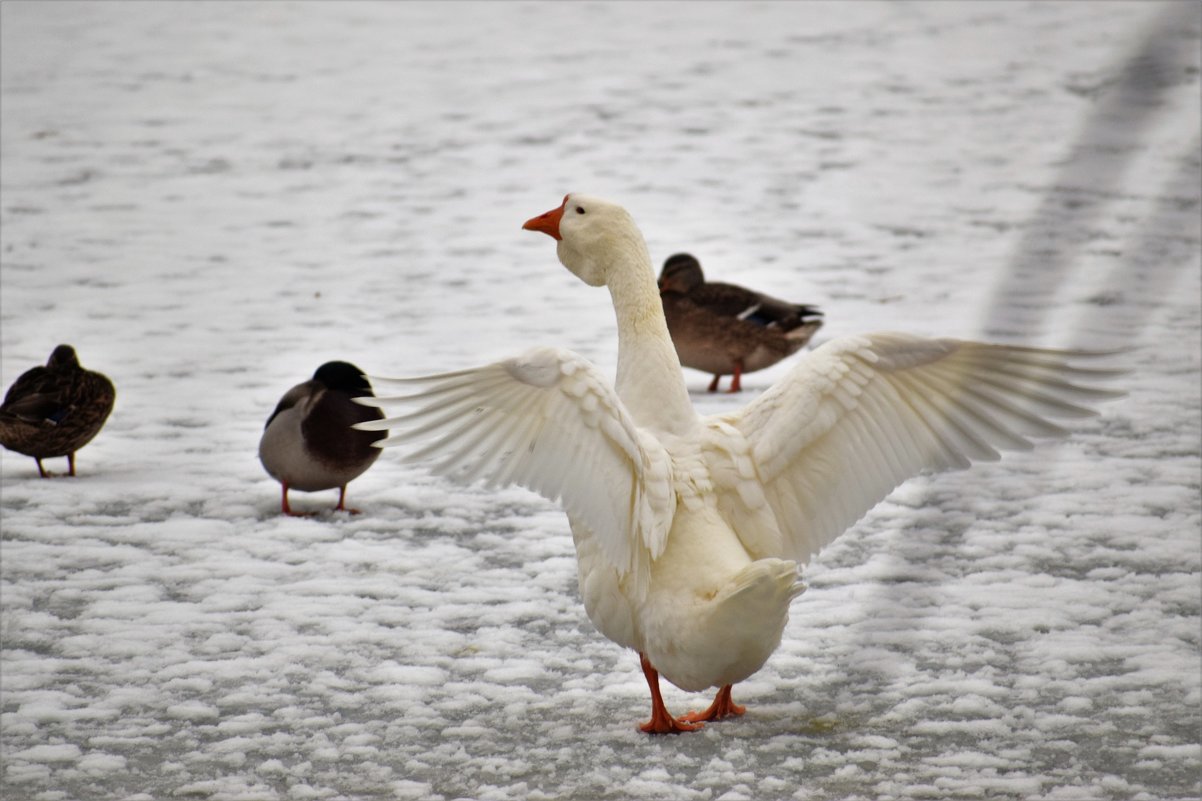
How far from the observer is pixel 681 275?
769 centimetres

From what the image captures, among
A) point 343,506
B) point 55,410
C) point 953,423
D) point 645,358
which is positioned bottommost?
point 343,506

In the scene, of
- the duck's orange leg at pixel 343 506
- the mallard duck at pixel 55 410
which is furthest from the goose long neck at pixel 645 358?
the mallard duck at pixel 55 410

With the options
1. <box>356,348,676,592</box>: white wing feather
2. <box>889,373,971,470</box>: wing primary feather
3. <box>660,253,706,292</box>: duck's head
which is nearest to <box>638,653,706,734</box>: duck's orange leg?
<box>356,348,676,592</box>: white wing feather

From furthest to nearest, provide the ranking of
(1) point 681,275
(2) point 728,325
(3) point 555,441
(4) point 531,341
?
1. (4) point 531,341
2. (1) point 681,275
3. (2) point 728,325
4. (3) point 555,441

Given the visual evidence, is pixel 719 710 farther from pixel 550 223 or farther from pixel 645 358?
pixel 550 223

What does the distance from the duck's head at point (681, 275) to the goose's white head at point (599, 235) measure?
333 centimetres

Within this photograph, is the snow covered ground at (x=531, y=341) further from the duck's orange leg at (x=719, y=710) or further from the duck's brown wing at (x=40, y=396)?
the duck's brown wing at (x=40, y=396)

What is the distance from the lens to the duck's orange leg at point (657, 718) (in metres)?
4.03

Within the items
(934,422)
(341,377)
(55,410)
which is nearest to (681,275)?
(341,377)

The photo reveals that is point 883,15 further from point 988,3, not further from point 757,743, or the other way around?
point 757,743

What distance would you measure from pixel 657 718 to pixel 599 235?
1.50 m

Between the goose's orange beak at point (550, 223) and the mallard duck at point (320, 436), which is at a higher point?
the goose's orange beak at point (550, 223)

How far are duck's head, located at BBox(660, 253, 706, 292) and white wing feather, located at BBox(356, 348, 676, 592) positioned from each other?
4.01 metres

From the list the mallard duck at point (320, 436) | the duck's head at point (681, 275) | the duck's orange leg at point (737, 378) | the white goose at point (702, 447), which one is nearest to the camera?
the white goose at point (702, 447)
